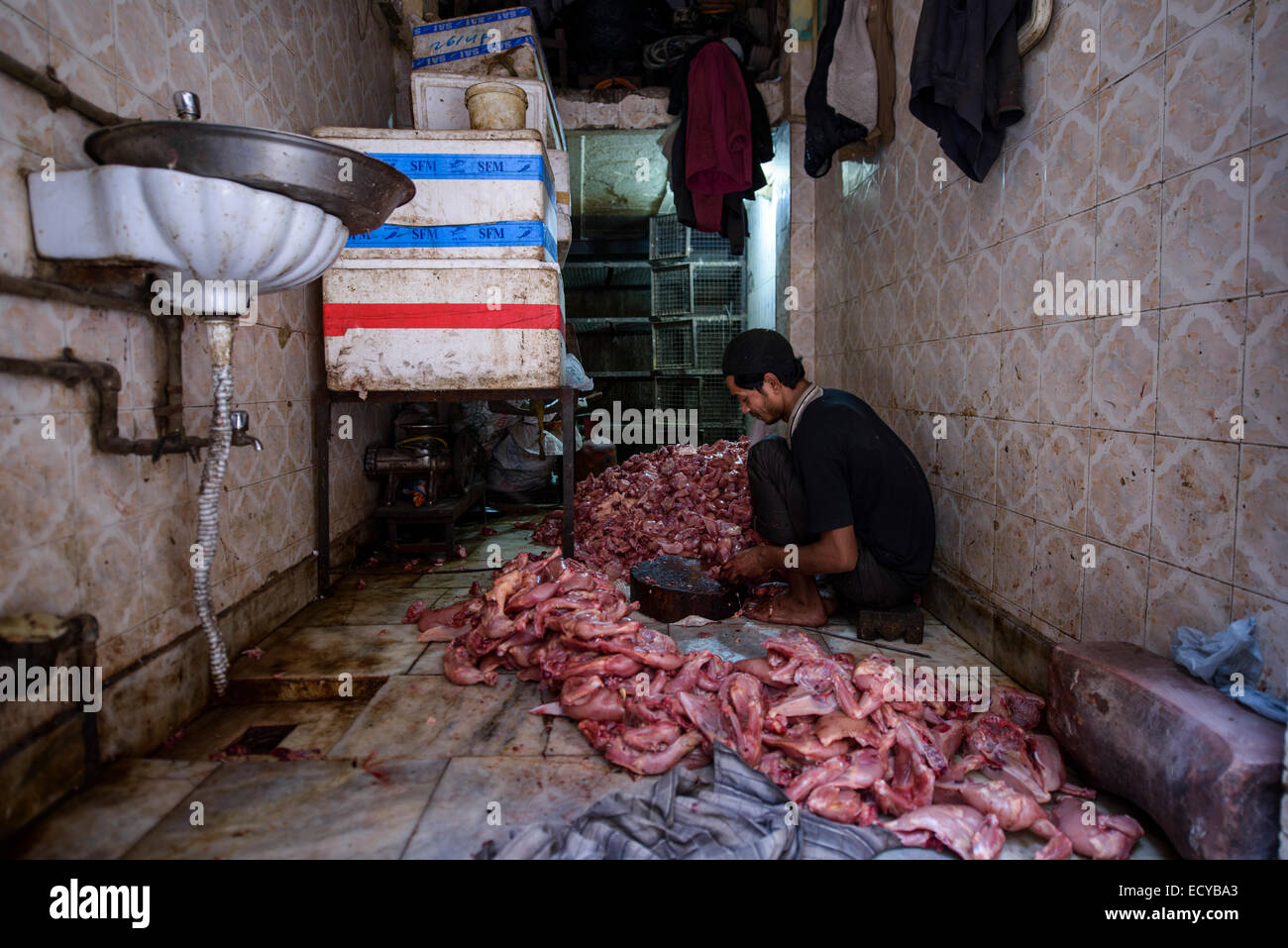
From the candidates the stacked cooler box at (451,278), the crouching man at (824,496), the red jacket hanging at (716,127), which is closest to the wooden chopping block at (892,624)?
the crouching man at (824,496)

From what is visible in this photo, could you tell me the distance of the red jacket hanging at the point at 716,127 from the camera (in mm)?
5449

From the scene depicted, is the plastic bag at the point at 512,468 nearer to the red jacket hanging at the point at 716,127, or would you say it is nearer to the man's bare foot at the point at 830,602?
the red jacket hanging at the point at 716,127

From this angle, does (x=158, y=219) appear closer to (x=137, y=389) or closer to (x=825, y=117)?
(x=137, y=389)

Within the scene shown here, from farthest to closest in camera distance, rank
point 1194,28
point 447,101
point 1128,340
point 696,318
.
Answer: point 696,318, point 447,101, point 1128,340, point 1194,28

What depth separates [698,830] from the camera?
1.87 m

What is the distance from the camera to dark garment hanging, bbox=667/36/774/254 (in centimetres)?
571

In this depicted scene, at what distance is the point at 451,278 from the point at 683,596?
83.2 inches

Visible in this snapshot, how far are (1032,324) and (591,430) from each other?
517 cm

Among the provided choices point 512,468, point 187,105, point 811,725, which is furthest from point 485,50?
point 811,725

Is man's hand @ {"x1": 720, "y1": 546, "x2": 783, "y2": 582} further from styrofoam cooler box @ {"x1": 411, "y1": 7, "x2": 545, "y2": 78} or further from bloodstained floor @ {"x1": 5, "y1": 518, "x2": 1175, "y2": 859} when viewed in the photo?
styrofoam cooler box @ {"x1": 411, "y1": 7, "x2": 545, "y2": 78}

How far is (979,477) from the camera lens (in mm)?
3271
